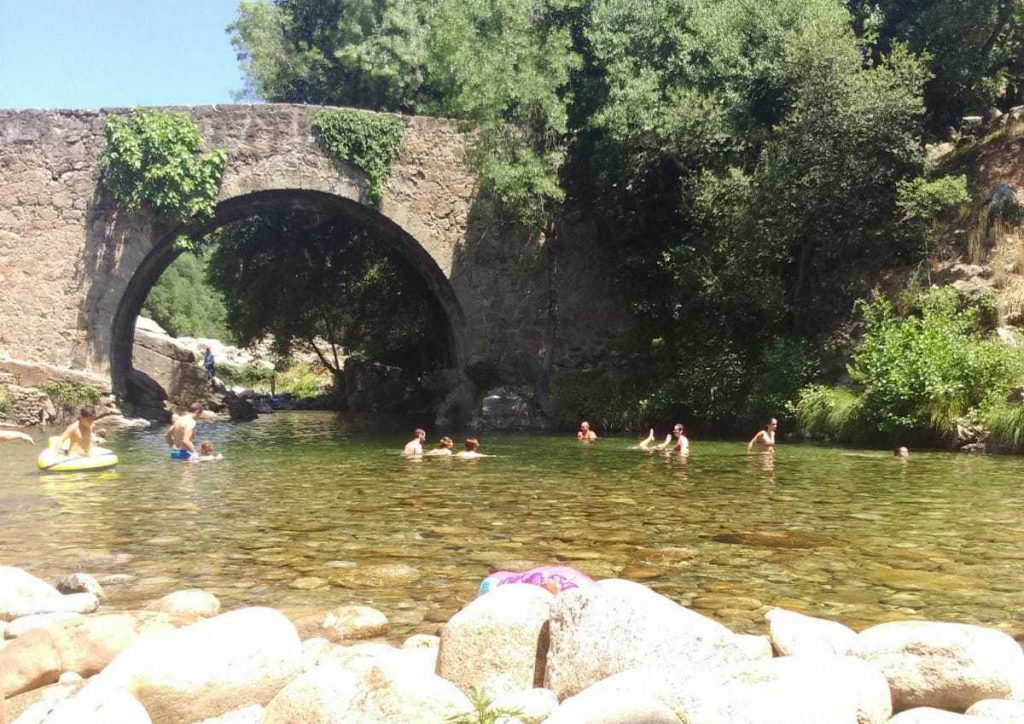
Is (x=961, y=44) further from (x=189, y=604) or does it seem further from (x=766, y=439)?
(x=189, y=604)

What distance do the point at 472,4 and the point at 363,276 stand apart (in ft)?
31.9

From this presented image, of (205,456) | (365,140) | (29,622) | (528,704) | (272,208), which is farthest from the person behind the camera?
(272,208)

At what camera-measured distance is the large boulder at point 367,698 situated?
2.53 metres

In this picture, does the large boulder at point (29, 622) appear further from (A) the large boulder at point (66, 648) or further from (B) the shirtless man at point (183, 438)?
(B) the shirtless man at point (183, 438)

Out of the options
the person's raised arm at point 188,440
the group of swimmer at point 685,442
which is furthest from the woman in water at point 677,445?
the person's raised arm at point 188,440

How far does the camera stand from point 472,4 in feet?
59.2

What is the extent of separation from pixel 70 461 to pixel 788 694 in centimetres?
969

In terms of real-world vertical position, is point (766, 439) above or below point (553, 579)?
above

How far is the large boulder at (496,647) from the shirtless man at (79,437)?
874 centimetres

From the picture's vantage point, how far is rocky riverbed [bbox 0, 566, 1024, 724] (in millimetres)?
2475

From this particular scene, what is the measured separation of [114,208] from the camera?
17.0 metres

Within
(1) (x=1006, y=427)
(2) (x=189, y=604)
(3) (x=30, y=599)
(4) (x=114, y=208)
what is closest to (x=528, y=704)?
(2) (x=189, y=604)

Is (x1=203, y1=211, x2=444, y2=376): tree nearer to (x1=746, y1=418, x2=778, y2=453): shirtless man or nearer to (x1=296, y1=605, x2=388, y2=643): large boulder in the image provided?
(x1=746, y1=418, x2=778, y2=453): shirtless man

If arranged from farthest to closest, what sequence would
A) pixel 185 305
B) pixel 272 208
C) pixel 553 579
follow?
pixel 185 305, pixel 272 208, pixel 553 579
